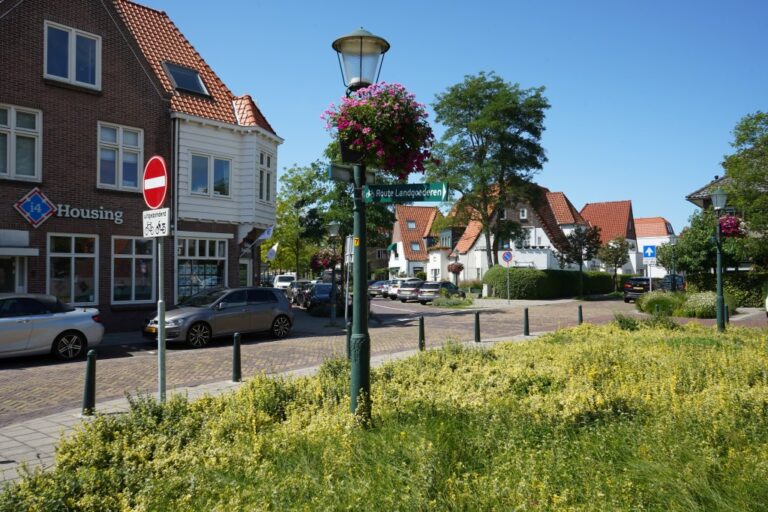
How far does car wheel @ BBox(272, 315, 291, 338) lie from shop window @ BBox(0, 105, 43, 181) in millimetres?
7792

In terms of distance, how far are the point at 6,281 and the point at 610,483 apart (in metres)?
16.9

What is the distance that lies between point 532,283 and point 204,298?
31.0 metres

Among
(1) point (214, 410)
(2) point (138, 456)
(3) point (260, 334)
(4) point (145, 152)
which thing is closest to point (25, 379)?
(1) point (214, 410)

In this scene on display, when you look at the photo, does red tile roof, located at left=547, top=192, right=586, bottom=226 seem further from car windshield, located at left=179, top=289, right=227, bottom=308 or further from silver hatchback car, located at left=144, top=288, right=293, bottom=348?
car windshield, located at left=179, top=289, right=227, bottom=308

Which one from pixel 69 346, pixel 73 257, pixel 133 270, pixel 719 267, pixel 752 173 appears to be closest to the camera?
pixel 69 346

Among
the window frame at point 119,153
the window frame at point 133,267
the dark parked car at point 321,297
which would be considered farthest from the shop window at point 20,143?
the dark parked car at point 321,297

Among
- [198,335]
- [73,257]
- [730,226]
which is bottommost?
[198,335]

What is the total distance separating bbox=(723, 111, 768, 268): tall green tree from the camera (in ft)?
80.5

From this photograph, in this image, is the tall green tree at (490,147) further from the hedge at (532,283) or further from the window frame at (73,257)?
the window frame at (73,257)

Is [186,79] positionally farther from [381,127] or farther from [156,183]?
[381,127]

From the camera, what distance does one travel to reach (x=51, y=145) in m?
16.7

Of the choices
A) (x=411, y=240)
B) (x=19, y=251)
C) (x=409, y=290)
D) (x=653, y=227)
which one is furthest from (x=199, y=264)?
(x=653, y=227)

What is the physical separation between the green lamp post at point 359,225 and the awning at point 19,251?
13.2m

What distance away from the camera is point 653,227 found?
9625 cm
